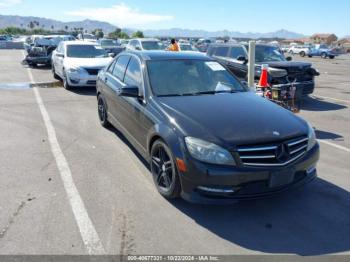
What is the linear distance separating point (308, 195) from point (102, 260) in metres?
2.67

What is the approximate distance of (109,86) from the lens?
670cm

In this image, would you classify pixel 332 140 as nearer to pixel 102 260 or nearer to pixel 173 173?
pixel 173 173

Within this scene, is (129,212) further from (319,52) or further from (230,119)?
(319,52)

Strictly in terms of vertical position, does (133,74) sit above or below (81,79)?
above

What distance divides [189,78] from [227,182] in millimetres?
2128

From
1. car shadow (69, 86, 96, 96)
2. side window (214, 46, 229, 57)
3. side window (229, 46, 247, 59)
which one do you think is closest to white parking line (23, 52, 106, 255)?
car shadow (69, 86, 96, 96)

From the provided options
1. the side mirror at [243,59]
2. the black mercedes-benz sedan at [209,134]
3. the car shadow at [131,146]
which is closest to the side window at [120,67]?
the black mercedes-benz sedan at [209,134]

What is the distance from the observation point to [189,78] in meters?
5.41

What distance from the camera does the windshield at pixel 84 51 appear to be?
13680mm

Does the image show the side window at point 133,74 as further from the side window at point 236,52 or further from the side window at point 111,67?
the side window at point 236,52

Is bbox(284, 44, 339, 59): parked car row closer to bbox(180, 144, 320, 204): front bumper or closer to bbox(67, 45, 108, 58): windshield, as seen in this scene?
bbox(67, 45, 108, 58): windshield

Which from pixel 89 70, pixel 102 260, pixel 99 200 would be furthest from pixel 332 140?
pixel 89 70

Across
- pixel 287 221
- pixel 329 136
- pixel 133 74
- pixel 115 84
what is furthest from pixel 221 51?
pixel 287 221

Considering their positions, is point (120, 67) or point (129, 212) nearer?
point (129, 212)
